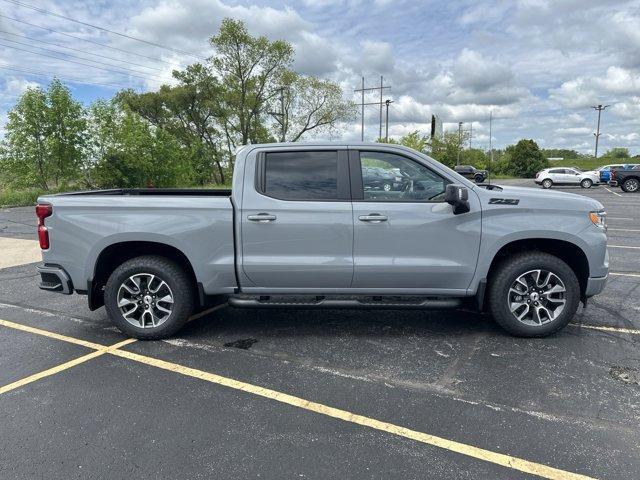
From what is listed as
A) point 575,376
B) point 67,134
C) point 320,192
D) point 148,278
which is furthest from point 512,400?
point 67,134

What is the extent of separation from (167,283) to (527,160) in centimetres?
7596

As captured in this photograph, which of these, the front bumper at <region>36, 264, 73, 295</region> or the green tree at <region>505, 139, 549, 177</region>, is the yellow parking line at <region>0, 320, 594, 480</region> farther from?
the green tree at <region>505, 139, 549, 177</region>

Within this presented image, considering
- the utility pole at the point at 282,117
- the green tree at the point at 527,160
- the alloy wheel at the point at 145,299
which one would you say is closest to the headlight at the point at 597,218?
the alloy wheel at the point at 145,299

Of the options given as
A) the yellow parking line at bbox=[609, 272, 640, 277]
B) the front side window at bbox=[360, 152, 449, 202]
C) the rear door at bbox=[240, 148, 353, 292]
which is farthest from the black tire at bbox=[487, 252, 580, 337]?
the yellow parking line at bbox=[609, 272, 640, 277]

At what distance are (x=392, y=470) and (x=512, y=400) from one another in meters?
1.22

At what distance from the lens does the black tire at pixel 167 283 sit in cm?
429

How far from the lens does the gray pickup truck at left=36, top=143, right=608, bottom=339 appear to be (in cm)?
414

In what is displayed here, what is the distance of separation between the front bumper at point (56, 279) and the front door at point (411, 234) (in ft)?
8.97

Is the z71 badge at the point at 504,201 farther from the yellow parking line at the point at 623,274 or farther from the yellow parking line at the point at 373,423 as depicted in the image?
the yellow parking line at the point at 623,274

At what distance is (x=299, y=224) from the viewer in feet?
13.6

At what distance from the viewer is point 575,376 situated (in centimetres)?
360

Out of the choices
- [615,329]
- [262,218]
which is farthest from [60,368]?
[615,329]

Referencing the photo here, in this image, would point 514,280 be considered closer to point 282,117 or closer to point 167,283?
point 167,283

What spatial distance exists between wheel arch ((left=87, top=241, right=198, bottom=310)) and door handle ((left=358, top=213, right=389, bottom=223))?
1.67 m
